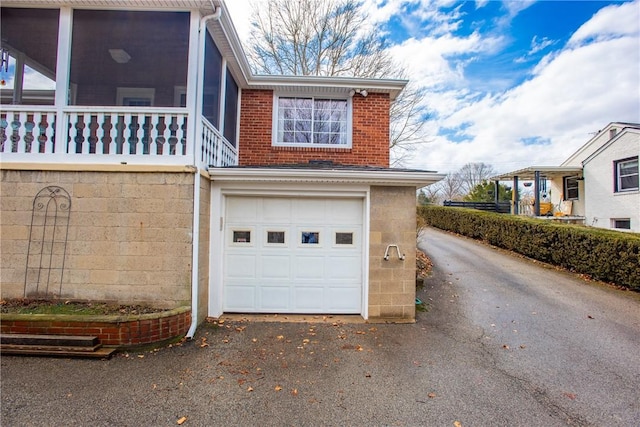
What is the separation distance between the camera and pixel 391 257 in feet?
18.0

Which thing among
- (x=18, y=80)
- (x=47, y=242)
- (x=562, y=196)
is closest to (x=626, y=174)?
(x=562, y=196)

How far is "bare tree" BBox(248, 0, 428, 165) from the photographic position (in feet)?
51.2

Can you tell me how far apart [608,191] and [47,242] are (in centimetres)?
2011

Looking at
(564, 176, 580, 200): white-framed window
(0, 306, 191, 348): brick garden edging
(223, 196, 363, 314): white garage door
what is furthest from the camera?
(564, 176, 580, 200): white-framed window

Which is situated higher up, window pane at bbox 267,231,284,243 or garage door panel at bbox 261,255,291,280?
window pane at bbox 267,231,284,243

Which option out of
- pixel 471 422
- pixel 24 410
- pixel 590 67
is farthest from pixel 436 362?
pixel 590 67

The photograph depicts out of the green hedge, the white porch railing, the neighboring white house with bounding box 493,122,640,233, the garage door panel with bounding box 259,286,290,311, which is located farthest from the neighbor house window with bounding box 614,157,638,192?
the white porch railing

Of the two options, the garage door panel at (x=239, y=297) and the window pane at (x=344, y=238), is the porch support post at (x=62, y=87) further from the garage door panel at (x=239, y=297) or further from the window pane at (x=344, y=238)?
the window pane at (x=344, y=238)

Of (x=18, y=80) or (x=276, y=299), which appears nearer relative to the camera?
(x=276, y=299)

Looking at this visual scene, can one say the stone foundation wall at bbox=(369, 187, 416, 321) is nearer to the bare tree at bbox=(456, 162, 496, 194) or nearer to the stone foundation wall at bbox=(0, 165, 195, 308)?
the stone foundation wall at bbox=(0, 165, 195, 308)

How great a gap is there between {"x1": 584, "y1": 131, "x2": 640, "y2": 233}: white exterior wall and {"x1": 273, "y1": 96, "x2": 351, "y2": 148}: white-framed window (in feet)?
43.6

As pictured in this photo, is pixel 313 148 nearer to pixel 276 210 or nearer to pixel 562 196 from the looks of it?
pixel 276 210

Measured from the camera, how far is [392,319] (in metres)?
5.48

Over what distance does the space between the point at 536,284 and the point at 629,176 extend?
34.4 ft
